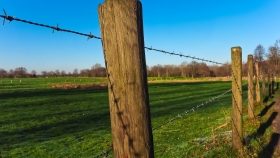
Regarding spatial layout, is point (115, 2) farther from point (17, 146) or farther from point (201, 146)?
point (17, 146)

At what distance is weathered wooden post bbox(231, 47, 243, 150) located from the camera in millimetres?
5113

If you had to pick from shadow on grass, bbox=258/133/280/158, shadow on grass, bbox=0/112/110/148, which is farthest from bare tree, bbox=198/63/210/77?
shadow on grass, bbox=258/133/280/158

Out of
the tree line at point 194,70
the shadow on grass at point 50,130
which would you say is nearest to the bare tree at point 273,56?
the tree line at point 194,70

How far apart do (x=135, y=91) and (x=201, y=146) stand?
498cm

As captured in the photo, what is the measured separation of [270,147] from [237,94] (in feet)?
6.65

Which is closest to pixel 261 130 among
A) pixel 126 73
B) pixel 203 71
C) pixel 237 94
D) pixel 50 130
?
pixel 237 94

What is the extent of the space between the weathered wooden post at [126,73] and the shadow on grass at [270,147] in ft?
15.2

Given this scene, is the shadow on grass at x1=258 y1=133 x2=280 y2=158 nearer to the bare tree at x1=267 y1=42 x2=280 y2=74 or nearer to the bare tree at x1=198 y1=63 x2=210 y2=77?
the bare tree at x1=267 y1=42 x2=280 y2=74

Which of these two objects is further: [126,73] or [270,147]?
[270,147]

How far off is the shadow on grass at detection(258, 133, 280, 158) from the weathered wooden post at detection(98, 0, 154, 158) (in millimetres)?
4648

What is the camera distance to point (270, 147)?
6.13 metres

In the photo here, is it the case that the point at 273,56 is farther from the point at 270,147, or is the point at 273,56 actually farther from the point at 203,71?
the point at 270,147

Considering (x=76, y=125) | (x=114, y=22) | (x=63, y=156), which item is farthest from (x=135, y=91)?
(x=76, y=125)


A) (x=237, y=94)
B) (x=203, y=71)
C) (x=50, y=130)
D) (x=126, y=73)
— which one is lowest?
(x=50, y=130)
